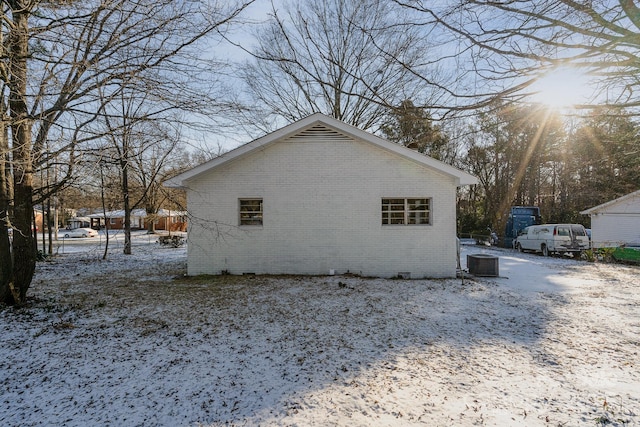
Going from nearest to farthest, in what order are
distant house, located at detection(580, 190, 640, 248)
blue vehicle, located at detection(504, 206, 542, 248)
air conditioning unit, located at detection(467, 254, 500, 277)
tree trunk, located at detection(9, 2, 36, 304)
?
tree trunk, located at detection(9, 2, 36, 304), air conditioning unit, located at detection(467, 254, 500, 277), distant house, located at detection(580, 190, 640, 248), blue vehicle, located at detection(504, 206, 542, 248)

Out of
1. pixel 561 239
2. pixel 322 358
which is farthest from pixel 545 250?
pixel 322 358

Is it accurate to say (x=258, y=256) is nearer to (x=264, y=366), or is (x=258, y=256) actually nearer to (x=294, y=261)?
(x=294, y=261)

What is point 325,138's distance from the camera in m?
10.7

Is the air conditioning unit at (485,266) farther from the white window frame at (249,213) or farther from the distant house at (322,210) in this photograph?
the white window frame at (249,213)

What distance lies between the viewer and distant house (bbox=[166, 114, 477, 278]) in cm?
1057

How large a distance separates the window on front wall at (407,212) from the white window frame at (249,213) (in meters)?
4.08

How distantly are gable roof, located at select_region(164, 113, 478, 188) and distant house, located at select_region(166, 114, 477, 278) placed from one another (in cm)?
4

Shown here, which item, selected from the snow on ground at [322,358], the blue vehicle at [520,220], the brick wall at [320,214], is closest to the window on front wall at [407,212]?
the brick wall at [320,214]

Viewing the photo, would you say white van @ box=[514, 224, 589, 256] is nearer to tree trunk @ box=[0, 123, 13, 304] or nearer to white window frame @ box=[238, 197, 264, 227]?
white window frame @ box=[238, 197, 264, 227]

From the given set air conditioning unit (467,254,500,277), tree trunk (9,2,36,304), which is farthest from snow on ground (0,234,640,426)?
air conditioning unit (467,254,500,277)

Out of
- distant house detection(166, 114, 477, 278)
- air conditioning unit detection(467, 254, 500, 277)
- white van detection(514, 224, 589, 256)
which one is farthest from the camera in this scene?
white van detection(514, 224, 589, 256)

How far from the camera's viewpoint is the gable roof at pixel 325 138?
10.2 metres

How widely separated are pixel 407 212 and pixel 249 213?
17.0 feet

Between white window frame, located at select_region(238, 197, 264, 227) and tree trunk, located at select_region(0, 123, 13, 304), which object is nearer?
tree trunk, located at select_region(0, 123, 13, 304)
